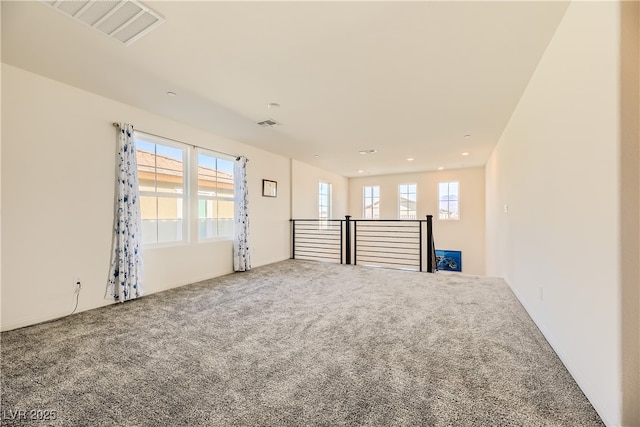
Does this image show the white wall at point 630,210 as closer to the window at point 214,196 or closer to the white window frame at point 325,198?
the window at point 214,196

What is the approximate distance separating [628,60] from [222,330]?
125 inches

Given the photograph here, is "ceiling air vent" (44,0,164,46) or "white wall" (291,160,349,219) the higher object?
"ceiling air vent" (44,0,164,46)

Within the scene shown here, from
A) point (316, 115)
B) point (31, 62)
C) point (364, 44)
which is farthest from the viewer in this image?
point (316, 115)

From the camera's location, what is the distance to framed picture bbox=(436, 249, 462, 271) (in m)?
7.79

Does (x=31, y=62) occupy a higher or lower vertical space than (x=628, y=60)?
higher

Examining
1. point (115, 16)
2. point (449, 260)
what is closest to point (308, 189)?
point (449, 260)

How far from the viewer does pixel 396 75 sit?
2570 mm

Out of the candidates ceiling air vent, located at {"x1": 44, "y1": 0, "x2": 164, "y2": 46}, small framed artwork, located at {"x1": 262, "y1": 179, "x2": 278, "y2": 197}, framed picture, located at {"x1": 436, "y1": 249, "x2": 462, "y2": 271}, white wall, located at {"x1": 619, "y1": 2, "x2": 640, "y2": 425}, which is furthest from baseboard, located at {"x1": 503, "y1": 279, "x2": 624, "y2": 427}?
framed picture, located at {"x1": 436, "y1": 249, "x2": 462, "y2": 271}

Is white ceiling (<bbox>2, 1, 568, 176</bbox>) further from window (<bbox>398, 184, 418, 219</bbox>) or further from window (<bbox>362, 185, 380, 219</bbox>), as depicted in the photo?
window (<bbox>362, 185, 380, 219</bbox>)

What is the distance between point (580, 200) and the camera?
5.17 feet

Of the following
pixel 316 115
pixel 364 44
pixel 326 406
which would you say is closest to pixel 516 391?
pixel 326 406

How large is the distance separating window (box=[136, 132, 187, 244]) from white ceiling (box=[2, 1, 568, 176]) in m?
0.55

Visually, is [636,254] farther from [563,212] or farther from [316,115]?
[316,115]

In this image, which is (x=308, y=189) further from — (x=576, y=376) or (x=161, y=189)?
(x=576, y=376)
